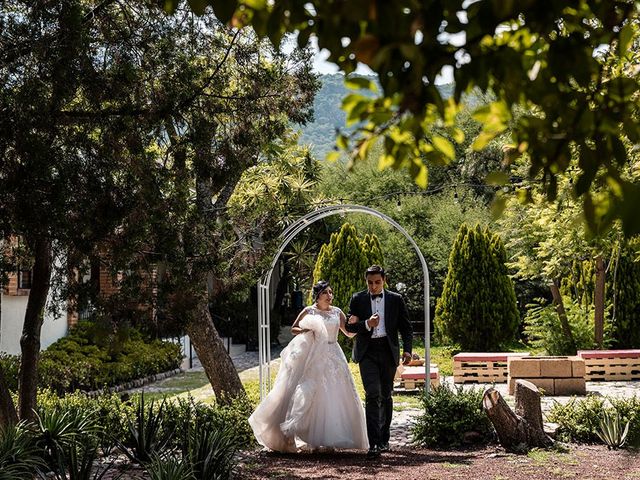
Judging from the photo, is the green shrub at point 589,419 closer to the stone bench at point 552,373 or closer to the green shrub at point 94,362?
the stone bench at point 552,373

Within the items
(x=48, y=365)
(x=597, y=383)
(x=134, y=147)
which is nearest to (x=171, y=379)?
(x=48, y=365)

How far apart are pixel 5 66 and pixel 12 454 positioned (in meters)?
3.36

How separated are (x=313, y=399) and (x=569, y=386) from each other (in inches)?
274

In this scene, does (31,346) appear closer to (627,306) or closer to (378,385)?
(378,385)

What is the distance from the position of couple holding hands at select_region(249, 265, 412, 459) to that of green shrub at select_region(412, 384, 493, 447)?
531 mm

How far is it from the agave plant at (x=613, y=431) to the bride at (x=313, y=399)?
101 inches

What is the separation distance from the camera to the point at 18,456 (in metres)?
7.43

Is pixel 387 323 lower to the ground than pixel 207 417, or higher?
higher

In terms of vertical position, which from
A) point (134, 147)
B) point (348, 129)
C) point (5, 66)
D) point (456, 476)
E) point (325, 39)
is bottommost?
point (456, 476)

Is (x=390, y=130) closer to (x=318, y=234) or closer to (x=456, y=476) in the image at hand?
(x=456, y=476)

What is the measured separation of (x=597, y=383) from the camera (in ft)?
60.3

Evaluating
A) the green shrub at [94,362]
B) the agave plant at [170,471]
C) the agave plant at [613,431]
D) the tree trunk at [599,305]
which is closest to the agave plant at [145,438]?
the agave plant at [170,471]

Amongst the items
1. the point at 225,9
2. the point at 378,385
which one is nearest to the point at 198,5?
the point at 225,9

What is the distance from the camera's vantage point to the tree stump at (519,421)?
10.3m
